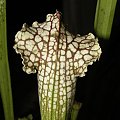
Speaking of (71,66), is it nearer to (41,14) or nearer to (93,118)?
(93,118)

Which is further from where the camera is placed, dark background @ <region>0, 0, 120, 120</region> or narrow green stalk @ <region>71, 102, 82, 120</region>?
dark background @ <region>0, 0, 120, 120</region>

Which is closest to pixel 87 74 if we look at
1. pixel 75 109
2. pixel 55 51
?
pixel 75 109

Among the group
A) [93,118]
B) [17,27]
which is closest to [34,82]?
[17,27]

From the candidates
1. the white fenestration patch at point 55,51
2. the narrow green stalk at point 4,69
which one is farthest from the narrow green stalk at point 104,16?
the narrow green stalk at point 4,69

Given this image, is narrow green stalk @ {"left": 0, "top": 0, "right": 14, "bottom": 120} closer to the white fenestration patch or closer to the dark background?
the white fenestration patch

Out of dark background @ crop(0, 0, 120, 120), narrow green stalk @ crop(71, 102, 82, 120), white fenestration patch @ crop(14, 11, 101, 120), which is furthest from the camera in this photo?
dark background @ crop(0, 0, 120, 120)

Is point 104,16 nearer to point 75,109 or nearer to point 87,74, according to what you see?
point 75,109

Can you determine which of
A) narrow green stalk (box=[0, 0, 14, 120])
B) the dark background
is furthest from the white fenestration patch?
the dark background
